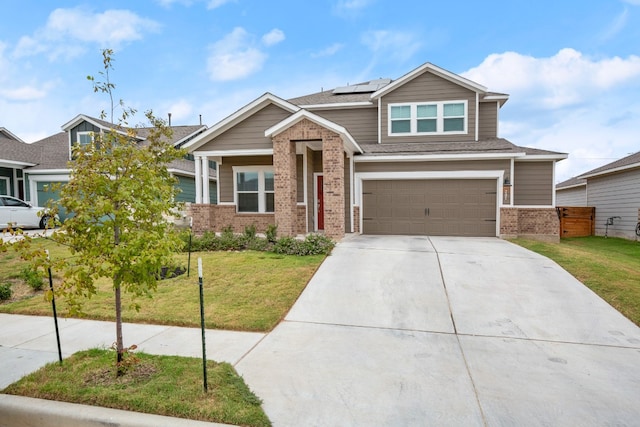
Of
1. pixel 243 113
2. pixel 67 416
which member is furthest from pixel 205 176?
pixel 67 416

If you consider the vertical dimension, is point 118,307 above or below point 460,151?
below

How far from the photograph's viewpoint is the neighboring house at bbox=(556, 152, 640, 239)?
15.5 metres

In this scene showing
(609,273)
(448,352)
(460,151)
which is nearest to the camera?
(448,352)

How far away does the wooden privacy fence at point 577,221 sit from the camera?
709 inches

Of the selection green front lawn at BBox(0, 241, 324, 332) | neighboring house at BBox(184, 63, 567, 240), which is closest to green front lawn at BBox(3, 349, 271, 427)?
green front lawn at BBox(0, 241, 324, 332)

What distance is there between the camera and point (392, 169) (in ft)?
45.0

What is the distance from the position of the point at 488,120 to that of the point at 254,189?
1011 centimetres

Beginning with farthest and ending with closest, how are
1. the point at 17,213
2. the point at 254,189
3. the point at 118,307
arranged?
the point at 17,213, the point at 254,189, the point at 118,307

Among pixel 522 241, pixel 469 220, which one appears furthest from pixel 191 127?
pixel 522 241

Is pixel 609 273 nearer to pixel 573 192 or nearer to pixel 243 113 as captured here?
pixel 243 113

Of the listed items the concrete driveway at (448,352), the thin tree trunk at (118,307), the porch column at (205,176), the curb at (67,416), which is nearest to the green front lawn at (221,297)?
the concrete driveway at (448,352)

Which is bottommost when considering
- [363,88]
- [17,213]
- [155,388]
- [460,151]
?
[155,388]

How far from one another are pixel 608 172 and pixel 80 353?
20.6m

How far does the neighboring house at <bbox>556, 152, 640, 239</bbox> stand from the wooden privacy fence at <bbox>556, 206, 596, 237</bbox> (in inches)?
11.5
